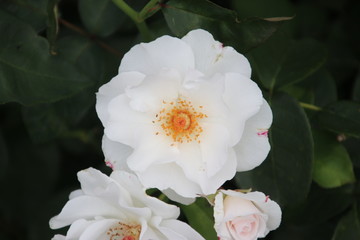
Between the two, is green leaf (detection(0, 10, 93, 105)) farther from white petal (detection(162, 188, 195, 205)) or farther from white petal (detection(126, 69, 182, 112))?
white petal (detection(162, 188, 195, 205))

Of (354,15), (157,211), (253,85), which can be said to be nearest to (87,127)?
(157,211)

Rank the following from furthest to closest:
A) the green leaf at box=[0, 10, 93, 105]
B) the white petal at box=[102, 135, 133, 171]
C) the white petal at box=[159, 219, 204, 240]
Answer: the green leaf at box=[0, 10, 93, 105]
the white petal at box=[102, 135, 133, 171]
the white petal at box=[159, 219, 204, 240]

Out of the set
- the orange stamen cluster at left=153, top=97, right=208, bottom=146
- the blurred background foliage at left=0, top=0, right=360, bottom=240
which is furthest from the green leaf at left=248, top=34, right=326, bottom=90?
the orange stamen cluster at left=153, top=97, right=208, bottom=146

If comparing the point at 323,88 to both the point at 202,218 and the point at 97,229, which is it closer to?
the point at 202,218

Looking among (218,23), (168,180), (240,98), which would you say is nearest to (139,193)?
(168,180)

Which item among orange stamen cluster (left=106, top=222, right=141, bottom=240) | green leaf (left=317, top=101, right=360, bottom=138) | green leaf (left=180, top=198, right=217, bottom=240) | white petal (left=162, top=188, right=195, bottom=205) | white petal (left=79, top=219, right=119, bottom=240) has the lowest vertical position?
orange stamen cluster (left=106, top=222, right=141, bottom=240)

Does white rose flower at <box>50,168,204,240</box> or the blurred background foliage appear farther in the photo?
the blurred background foliage

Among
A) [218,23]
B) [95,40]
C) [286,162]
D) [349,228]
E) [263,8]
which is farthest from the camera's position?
[263,8]
